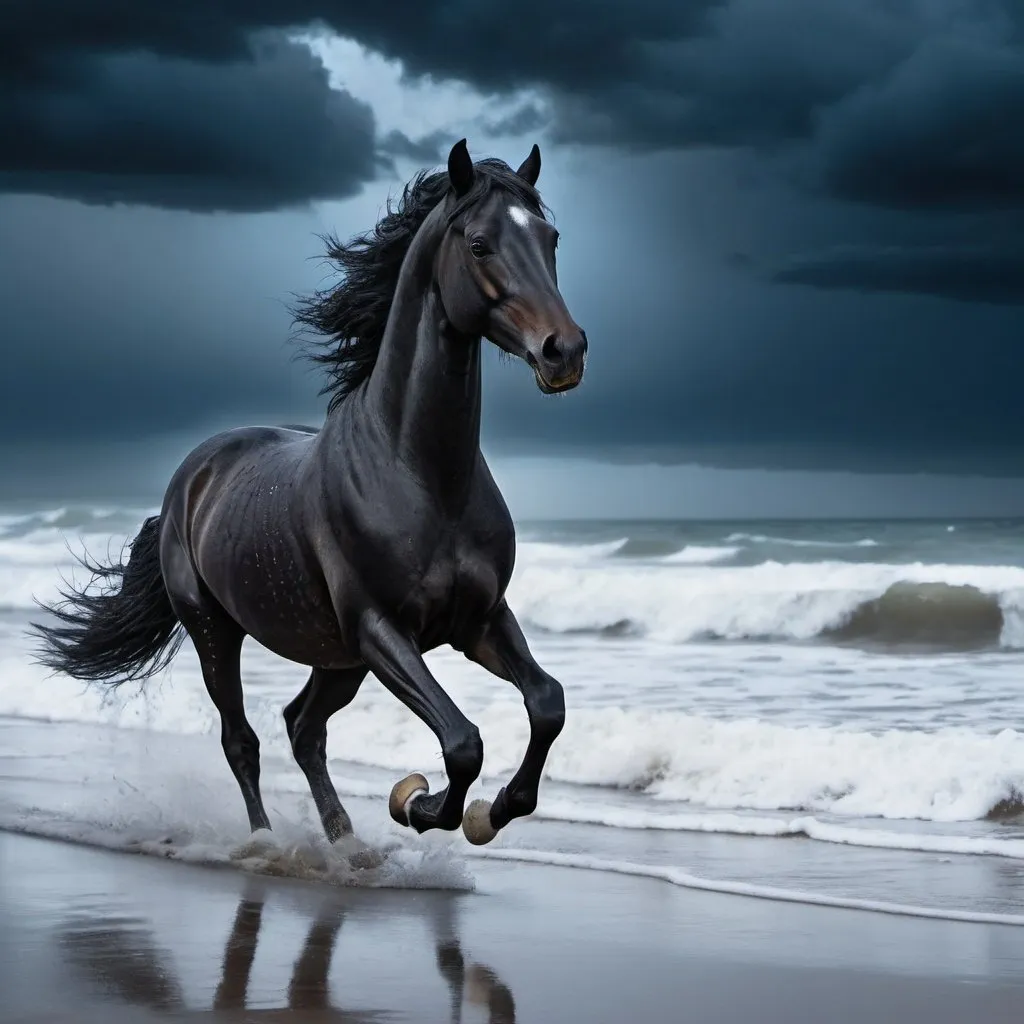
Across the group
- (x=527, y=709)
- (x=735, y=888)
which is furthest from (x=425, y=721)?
(x=735, y=888)

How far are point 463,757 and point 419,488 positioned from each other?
2.69ft

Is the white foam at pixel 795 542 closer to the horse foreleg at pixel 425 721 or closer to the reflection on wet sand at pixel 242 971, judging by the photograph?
the horse foreleg at pixel 425 721

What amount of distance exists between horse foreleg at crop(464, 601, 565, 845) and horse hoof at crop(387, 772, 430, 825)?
0.16 meters

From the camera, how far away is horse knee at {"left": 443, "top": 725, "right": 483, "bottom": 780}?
15.2 ft

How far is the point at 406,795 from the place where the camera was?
497cm

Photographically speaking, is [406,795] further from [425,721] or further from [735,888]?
[735,888]

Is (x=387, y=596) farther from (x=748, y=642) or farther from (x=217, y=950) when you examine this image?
(x=748, y=642)

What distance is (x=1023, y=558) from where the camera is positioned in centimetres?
3481

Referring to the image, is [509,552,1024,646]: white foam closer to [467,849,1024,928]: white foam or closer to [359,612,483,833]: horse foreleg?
[467,849,1024,928]: white foam

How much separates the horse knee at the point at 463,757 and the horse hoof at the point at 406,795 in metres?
0.34

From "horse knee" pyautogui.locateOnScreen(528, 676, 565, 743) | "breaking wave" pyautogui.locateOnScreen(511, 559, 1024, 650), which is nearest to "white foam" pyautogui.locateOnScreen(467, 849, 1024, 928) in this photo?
"horse knee" pyautogui.locateOnScreen(528, 676, 565, 743)

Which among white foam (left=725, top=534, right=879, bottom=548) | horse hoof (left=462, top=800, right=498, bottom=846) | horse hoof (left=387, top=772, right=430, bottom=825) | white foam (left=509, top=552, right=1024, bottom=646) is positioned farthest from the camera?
white foam (left=725, top=534, right=879, bottom=548)

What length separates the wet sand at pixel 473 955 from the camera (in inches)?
152

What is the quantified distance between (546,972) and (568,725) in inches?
209
